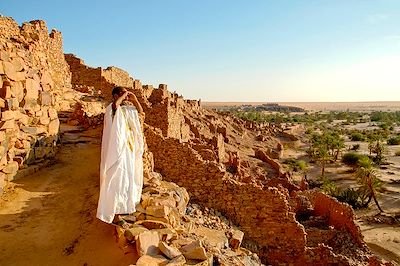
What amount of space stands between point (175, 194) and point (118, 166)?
1.96m

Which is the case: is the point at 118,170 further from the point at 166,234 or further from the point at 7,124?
the point at 7,124

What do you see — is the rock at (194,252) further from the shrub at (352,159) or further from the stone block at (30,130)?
the shrub at (352,159)

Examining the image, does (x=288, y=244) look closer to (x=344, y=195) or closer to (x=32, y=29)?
(x=32, y=29)

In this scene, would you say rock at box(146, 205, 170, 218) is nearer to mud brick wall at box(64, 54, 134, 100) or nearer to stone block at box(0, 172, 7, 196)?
stone block at box(0, 172, 7, 196)

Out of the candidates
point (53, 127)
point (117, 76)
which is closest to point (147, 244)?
point (53, 127)

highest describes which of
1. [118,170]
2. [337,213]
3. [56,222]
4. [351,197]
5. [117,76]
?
[117,76]

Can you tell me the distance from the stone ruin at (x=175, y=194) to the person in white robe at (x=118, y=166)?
283mm

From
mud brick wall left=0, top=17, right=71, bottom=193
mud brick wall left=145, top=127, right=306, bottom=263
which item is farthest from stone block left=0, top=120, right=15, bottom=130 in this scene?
mud brick wall left=145, top=127, right=306, bottom=263

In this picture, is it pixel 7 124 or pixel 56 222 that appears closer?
pixel 56 222

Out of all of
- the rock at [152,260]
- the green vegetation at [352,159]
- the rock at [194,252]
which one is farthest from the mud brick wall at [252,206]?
the green vegetation at [352,159]

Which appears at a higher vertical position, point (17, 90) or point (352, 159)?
point (17, 90)

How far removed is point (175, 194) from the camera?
670cm

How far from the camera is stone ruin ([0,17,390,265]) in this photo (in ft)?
16.6

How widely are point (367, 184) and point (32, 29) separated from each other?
22.1 meters
